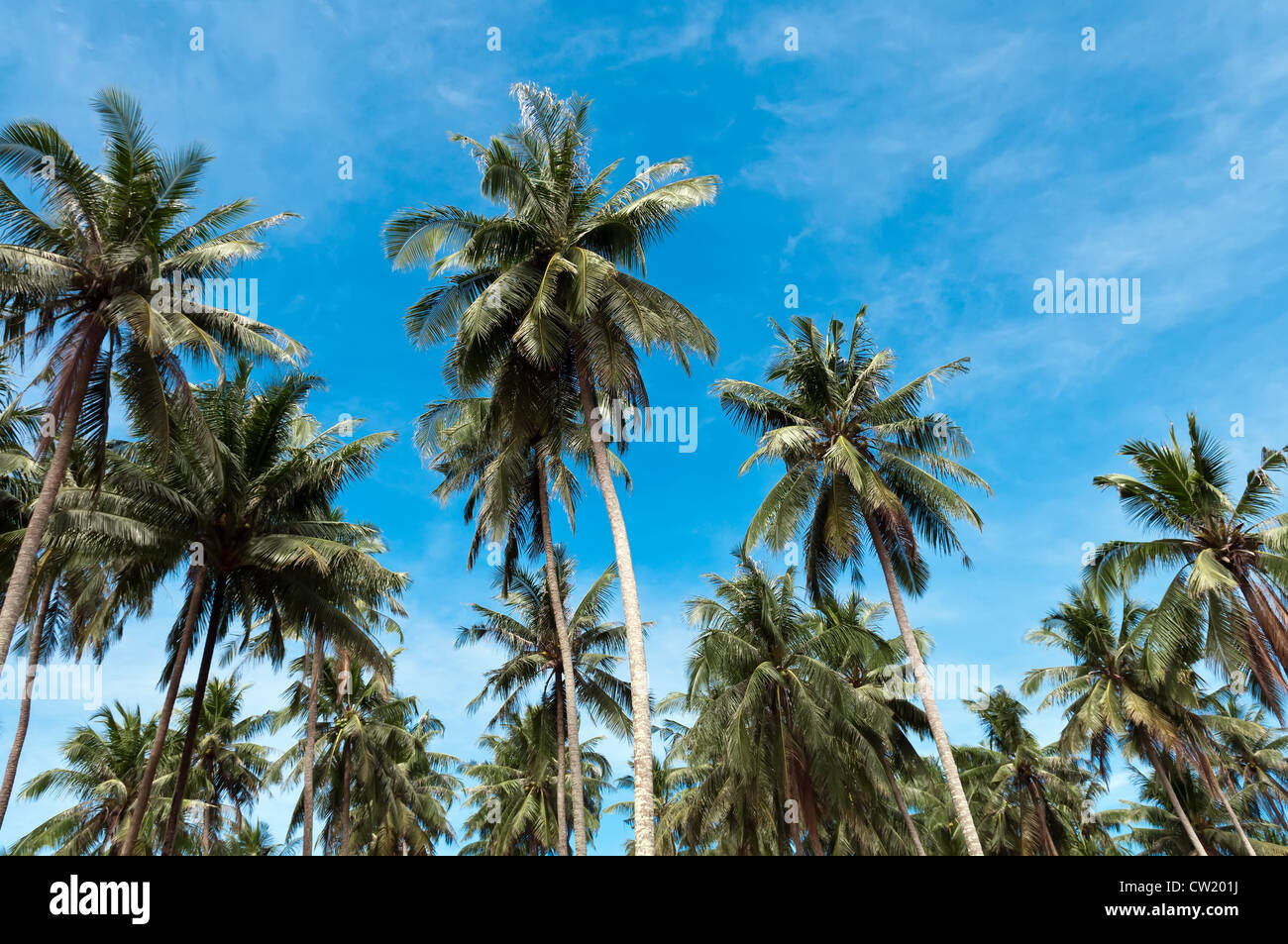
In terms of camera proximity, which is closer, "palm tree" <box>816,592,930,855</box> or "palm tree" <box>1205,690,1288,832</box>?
"palm tree" <box>816,592,930,855</box>

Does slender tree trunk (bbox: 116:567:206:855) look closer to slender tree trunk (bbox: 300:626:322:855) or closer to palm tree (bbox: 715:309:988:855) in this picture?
slender tree trunk (bbox: 300:626:322:855)

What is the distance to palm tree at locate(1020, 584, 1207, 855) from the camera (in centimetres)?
2833

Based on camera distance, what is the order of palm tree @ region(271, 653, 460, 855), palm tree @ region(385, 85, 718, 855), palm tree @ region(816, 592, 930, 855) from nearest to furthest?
palm tree @ region(385, 85, 718, 855) < palm tree @ region(816, 592, 930, 855) < palm tree @ region(271, 653, 460, 855)

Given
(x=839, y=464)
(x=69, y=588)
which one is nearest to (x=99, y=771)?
(x=69, y=588)

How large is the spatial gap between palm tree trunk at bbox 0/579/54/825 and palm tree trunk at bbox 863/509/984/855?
65.6 ft

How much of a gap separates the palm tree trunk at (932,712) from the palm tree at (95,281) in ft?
52.6

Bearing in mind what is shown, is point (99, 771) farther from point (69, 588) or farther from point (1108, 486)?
point (1108, 486)

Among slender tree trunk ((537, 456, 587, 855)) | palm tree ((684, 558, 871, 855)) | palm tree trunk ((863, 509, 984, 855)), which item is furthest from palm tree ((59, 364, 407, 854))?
palm tree trunk ((863, 509, 984, 855))

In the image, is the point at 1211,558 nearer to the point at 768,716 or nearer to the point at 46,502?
the point at 768,716

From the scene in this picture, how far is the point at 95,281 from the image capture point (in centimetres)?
1438

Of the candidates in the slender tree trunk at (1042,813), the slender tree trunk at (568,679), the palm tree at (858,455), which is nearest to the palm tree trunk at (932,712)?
the palm tree at (858,455)

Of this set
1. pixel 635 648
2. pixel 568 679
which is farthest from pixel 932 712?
pixel 568 679
